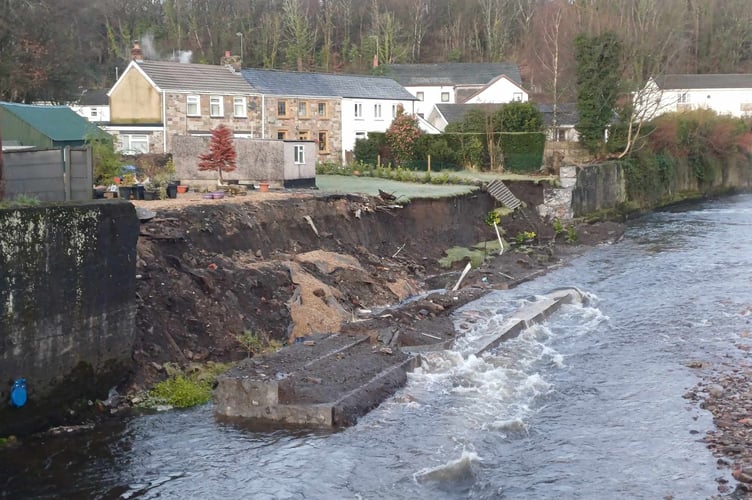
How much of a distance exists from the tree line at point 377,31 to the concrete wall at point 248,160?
120ft

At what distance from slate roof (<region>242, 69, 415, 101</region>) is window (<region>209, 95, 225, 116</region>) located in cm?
352

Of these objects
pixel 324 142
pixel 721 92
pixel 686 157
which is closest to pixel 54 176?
pixel 324 142

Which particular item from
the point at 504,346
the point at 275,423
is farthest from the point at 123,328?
the point at 504,346

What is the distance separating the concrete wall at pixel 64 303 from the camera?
16.1m

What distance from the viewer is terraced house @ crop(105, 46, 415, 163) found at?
4975cm

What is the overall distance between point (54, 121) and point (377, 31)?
68490 mm

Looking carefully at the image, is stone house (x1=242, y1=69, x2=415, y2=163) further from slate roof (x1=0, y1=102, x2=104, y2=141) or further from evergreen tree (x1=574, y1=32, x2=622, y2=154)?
slate roof (x1=0, y1=102, x2=104, y2=141)

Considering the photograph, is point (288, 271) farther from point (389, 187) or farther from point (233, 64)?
point (233, 64)

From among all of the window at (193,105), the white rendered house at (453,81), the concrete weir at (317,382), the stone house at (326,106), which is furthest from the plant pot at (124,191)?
the white rendered house at (453,81)

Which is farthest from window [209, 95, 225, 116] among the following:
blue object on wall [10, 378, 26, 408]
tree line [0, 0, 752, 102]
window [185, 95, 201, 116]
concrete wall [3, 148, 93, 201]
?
blue object on wall [10, 378, 26, 408]

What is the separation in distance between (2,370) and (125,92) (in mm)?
37008

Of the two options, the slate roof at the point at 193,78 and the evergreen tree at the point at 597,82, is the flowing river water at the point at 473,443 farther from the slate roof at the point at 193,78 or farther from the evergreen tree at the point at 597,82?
the evergreen tree at the point at 597,82

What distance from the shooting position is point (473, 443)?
16.1 meters

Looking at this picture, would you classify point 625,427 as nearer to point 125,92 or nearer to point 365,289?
point 365,289
